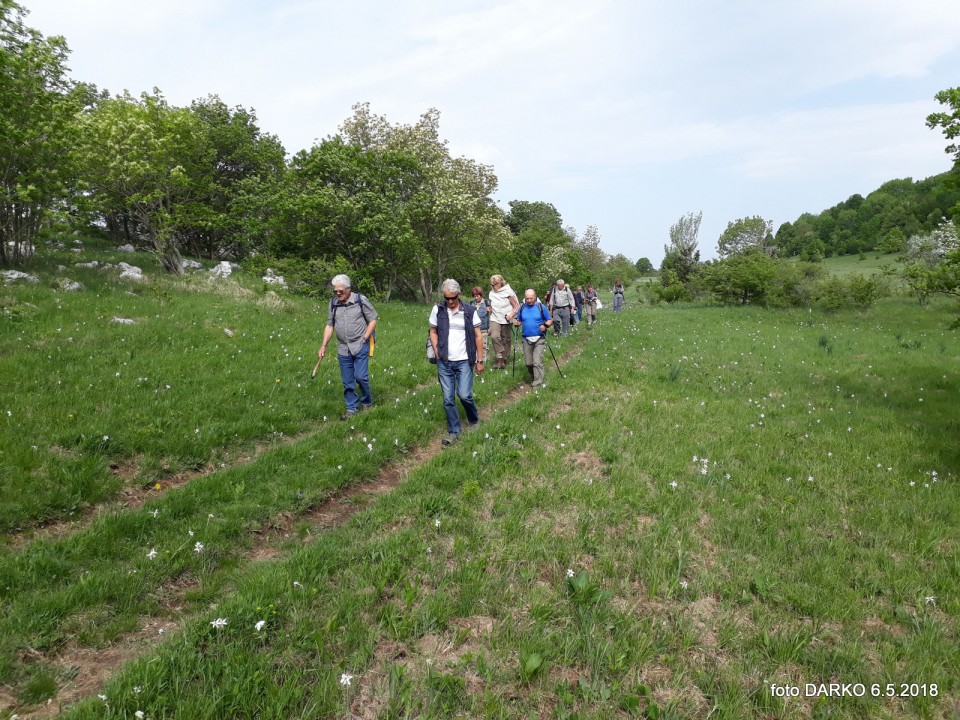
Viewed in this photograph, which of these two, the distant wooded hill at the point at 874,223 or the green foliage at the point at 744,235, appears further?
the green foliage at the point at 744,235

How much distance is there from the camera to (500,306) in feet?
48.3

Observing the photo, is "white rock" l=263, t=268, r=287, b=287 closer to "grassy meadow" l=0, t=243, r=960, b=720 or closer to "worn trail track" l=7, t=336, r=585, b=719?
"grassy meadow" l=0, t=243, r=960, b=720

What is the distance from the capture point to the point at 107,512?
5953 millimetres

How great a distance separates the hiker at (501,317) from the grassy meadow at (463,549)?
4.00 m

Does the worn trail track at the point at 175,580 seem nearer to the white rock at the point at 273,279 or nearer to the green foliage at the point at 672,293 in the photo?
the white rock at the point at 273,279

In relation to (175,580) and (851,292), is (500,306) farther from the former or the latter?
(851,292)

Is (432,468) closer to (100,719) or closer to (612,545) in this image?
(612,545)

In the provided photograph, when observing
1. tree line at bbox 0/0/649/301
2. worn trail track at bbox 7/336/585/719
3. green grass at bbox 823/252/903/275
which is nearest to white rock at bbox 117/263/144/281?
tree line at bbox 0/0/649/301

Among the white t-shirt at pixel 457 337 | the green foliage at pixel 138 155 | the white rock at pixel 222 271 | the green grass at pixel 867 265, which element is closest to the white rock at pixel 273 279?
the white rock at pixel 222 271

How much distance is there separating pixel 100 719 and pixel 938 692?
5889 mm

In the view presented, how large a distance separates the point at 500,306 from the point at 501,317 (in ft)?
1.18

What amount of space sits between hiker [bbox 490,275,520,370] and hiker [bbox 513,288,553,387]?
166cm

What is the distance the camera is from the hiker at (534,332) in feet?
40.6

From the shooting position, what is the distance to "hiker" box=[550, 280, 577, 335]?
66.1ft
